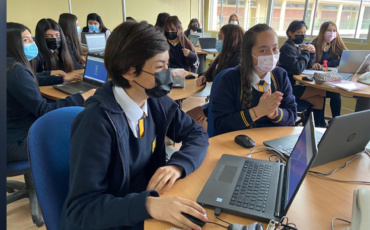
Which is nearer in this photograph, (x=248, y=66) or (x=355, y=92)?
(x=248, y=66)

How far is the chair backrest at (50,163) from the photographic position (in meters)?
0.95

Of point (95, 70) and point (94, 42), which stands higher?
point (94, 42)

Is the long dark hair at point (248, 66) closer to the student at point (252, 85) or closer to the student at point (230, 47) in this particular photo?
the student at point (252, 85)

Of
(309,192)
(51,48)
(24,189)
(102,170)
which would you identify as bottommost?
(24,189)

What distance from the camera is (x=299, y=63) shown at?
119 inches

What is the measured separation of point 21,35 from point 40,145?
3.99 feet

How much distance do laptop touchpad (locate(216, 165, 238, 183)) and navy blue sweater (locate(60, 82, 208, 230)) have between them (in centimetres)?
10

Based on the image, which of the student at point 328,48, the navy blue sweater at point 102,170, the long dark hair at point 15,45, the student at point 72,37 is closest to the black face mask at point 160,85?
the navy blue sweater at point 102,170

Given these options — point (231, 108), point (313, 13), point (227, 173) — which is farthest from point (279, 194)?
point (313, 13)

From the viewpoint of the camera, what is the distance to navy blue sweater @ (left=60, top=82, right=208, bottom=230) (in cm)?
80

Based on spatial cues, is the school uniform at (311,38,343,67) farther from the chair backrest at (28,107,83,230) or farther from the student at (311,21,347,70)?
the chair backrest at (28,107,83,230)

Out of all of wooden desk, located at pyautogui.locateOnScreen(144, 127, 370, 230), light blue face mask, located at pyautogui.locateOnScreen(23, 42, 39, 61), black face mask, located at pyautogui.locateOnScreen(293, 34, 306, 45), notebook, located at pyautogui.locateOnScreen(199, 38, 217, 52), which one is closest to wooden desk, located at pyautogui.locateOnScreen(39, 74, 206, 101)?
light blue face mask, located at pyautogui.locateOnScreen(23, 42, 39, 61)

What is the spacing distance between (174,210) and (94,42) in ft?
10.8

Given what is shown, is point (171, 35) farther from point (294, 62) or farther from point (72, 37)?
point (294, 62)
